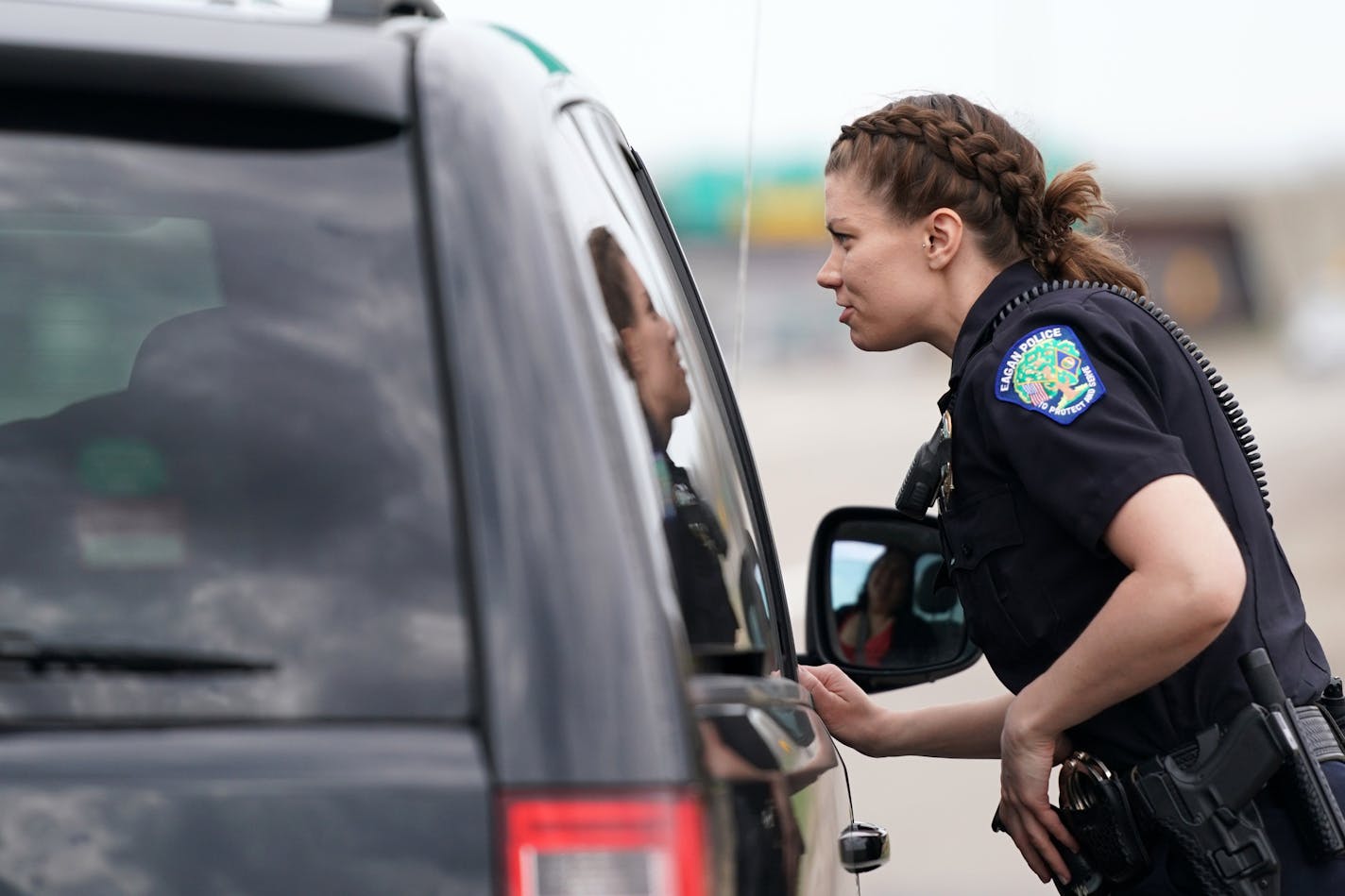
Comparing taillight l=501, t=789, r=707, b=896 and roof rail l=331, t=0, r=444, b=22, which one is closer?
taillight l=501, t=789, r=707, b=896

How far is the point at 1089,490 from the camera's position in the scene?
209cm

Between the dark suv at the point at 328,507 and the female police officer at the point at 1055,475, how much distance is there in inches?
32.5

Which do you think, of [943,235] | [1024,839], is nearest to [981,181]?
[943,235]

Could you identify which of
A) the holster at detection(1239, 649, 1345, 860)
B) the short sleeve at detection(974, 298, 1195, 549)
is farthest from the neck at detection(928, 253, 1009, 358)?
the holster at detection(1239, 649, 1345, 860)

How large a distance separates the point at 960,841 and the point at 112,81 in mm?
5234

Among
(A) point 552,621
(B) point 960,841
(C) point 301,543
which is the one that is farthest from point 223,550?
(B) point 960,841

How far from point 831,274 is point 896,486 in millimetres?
14432

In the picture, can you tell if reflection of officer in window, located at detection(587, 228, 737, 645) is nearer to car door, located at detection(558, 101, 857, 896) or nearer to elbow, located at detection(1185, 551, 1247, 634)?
car door, located at detection(558, 101, 857, 896)

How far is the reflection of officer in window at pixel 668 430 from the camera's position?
1.42m

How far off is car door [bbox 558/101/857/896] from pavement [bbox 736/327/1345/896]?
63cm

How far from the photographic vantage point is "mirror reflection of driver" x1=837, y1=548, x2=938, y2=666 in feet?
8.77

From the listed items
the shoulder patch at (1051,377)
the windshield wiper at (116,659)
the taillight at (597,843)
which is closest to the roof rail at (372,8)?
the windshield wiper at (116,659)

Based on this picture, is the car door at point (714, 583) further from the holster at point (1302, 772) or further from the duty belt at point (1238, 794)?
the holster at point (1302, 772)

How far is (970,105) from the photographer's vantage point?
101 inches
